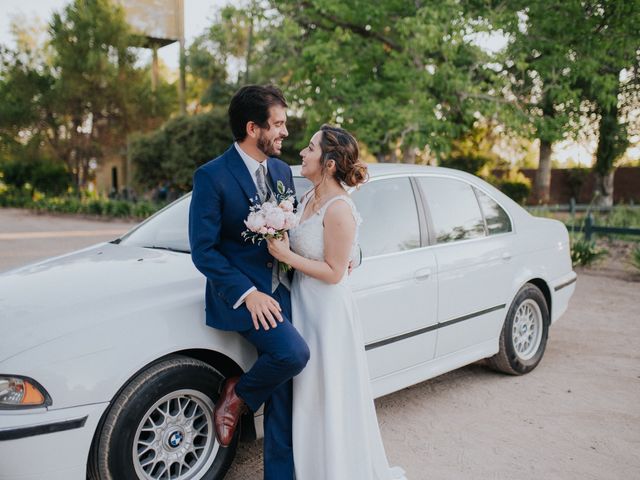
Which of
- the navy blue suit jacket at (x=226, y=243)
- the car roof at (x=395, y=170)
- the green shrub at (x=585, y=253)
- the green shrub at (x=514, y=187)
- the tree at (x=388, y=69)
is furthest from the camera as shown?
the green shrub at (x=514, y=187)

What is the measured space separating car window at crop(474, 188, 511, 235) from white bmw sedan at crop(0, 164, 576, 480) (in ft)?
0.04

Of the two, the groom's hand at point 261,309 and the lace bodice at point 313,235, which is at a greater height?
the lace bodice at point 313,235

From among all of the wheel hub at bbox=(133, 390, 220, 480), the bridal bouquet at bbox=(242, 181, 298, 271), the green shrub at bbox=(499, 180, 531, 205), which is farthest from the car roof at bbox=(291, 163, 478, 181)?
the green shrub at bbox=(499, 180, 531, 205)

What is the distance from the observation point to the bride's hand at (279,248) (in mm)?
2566

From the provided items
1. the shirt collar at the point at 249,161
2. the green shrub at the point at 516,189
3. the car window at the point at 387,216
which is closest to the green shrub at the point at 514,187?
the green shrub at the point at 516,189

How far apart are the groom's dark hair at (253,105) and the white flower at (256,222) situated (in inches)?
18.1

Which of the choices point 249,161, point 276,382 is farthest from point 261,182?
point 276,382

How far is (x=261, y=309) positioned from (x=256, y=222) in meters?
0.41

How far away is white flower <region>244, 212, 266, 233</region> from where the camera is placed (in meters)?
2.47

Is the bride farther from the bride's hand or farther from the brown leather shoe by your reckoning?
the brown leather shoe

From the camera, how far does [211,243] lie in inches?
101

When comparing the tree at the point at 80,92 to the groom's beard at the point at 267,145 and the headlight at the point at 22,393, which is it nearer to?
the groom's beard at the point at 267,145

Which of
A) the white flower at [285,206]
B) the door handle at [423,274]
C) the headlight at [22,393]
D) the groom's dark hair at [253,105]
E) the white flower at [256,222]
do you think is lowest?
the headlight at [22,393]

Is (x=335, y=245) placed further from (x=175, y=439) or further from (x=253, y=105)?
(x=175, y=439)
